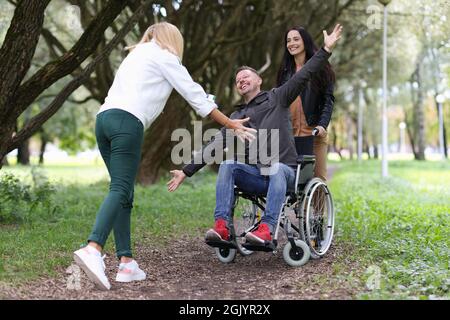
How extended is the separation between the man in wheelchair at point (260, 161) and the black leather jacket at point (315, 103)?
0.52 meters

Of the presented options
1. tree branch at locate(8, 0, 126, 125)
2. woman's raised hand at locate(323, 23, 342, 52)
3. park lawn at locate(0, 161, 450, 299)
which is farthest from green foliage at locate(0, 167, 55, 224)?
woman's raised hand at locate(323, 23, 342, 52)

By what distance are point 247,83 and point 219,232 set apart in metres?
1.38

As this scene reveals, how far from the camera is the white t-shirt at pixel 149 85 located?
4559 millimetres

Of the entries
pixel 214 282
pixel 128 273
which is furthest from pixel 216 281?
pixel 128 273

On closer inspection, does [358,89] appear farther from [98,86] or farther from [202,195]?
[202,195]

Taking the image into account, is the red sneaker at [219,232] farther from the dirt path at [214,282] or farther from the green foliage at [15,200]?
the green foliage at [15,200]

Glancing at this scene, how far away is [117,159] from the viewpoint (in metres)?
4.53

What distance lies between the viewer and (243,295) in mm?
4441

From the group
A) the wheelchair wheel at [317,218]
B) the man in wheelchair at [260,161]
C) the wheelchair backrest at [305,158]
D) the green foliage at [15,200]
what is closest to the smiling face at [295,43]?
the man in wheelchair at [260,161]

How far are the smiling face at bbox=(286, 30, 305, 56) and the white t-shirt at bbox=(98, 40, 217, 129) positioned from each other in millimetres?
1540

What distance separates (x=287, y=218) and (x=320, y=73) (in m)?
1.46

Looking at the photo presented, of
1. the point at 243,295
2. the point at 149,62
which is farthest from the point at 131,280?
the point at 149,62

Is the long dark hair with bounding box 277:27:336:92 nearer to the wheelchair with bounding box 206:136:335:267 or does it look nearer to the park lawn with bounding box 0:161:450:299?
the wheelchair with bounding box 206:136:335:267

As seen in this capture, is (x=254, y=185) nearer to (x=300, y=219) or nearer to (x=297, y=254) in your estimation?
(x=300, y=219)
